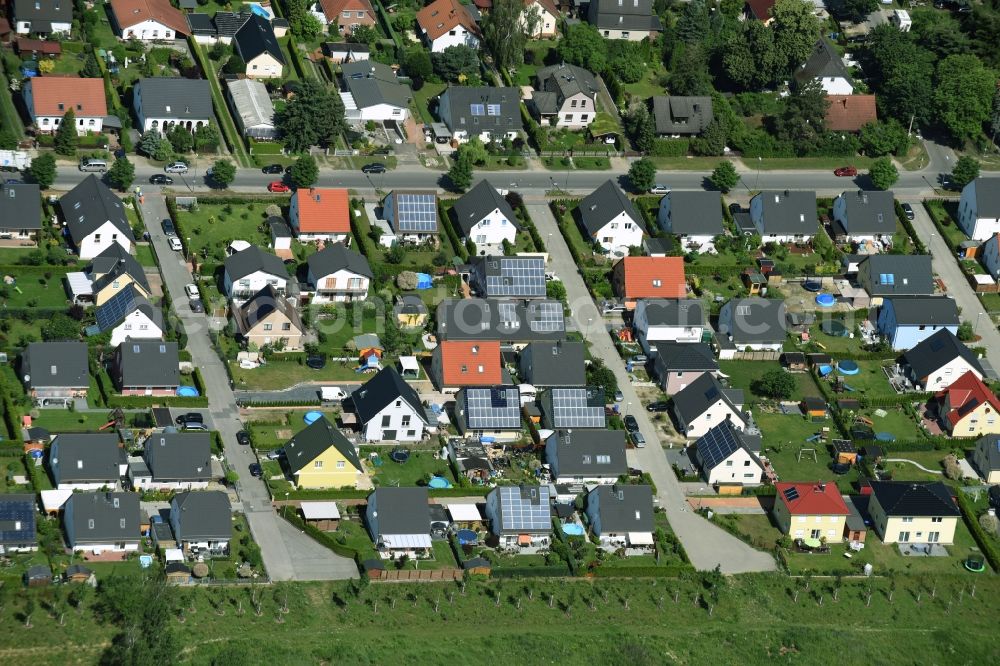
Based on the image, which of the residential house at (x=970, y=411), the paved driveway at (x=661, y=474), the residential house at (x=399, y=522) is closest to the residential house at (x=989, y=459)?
the residential house at (x=970, y=411)

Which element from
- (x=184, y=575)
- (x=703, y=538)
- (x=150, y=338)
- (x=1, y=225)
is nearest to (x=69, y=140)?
(x=1, y=225)

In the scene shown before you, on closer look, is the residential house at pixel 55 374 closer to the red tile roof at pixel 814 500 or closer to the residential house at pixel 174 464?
the residential house at pixel 174 464

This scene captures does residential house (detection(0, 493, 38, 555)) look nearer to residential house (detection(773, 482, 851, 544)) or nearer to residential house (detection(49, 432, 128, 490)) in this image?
residential house (detection(49, 432, 128, 490))

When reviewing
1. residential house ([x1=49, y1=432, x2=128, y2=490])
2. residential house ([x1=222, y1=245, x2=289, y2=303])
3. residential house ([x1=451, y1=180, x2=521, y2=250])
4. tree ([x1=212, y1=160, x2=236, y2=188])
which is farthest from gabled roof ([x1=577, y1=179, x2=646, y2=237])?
residential house ([x1=49, y1=432, x2=128, y2=490])

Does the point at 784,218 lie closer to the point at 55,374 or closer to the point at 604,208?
the point at 604,208

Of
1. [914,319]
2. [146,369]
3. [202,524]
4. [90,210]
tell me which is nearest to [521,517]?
[202,524]

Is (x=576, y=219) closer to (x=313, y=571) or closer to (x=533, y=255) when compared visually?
(x=533, y=255)
